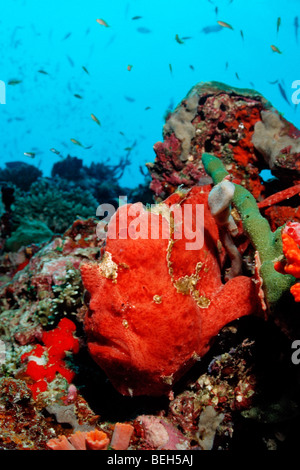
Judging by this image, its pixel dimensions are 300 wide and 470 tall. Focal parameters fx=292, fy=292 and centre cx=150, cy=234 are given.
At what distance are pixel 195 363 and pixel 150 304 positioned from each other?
0.96 m

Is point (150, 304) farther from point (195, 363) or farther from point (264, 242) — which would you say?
point (264, 242)

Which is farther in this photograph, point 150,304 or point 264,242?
point 264,242

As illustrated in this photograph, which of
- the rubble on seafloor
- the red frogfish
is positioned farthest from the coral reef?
the red frogfish

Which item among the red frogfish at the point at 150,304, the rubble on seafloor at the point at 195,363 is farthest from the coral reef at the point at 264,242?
the red frogfish at the point at 150,304

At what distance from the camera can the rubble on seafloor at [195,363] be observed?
91.7 inches

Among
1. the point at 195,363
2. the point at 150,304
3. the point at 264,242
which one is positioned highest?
the point at 264,242

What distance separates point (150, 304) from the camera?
7.33 feet

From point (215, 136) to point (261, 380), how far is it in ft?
12.8

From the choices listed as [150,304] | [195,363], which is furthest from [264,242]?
[195,363]

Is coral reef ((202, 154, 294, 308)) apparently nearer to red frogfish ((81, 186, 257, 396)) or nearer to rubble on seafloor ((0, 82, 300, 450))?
rubble on seafloor ((0, 82, 300, 450))

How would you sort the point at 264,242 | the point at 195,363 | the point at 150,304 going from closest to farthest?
the point at 150,304
the point at 264,242
the point at 195,363

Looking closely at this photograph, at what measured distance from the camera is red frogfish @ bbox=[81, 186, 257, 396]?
2225mm

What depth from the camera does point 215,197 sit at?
7.93 ft

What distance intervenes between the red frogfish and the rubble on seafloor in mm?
77
